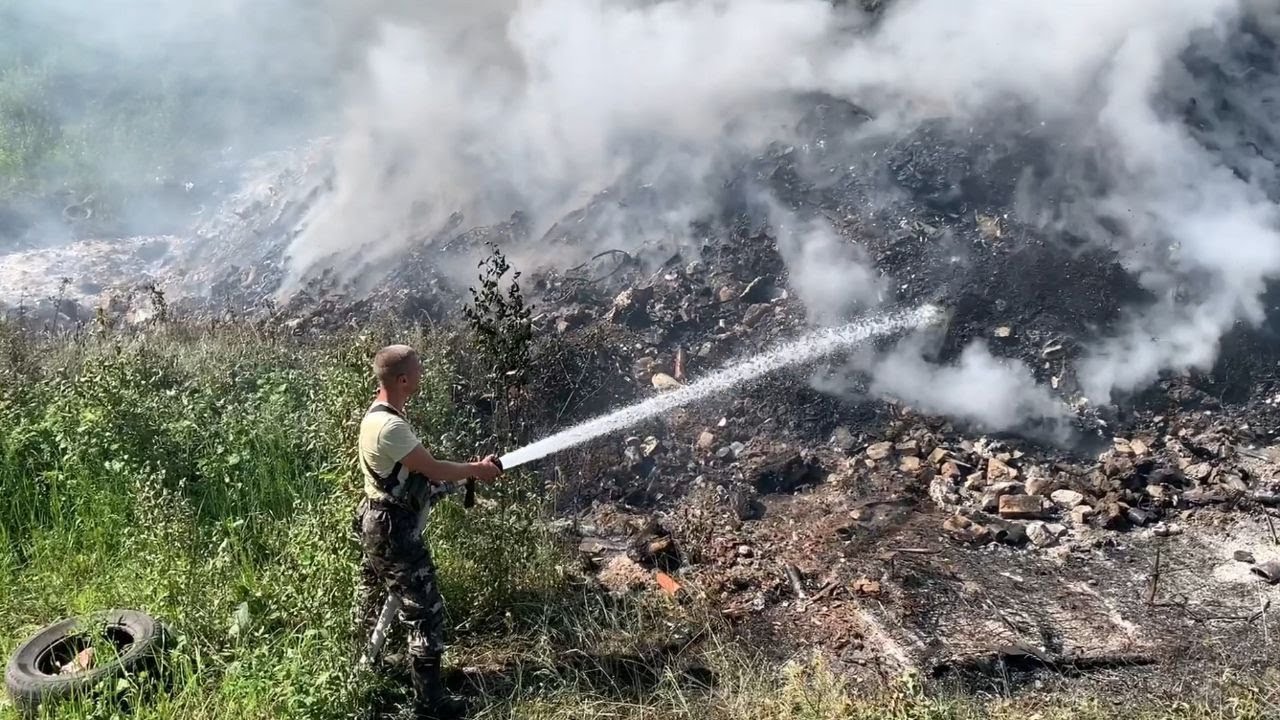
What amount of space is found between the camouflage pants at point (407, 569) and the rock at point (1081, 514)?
4.11 m

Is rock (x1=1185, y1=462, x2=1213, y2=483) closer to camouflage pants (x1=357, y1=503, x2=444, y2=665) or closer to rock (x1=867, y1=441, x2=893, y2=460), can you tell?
rock (x1=867, y1=441, x2=893, y2=460)

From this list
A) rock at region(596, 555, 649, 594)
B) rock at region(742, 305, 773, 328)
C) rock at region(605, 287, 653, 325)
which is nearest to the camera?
rock at region(596, 555, 649, 594)

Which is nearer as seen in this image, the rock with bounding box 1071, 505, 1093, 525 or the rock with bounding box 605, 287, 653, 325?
the rock with bounding box 1071, 505, 1093, 525

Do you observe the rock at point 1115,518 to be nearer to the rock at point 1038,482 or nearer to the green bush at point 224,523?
the rock at point 1038,482

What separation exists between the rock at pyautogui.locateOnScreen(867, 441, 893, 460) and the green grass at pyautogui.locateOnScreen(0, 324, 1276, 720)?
2.26 meters

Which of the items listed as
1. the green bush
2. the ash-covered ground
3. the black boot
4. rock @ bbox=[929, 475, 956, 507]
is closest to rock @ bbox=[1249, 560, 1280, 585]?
the ash-covered ground

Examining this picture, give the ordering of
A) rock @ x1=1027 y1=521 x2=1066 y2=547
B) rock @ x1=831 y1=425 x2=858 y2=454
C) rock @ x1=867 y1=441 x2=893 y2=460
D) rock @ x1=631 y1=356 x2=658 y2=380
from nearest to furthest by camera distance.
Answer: rock @ x1=1027 y1=521 x2=1066 y2=547
rock @ x1=867 y1=441 x2=893 y2=460
rock @ x1=831 y1=425 x2=858 y2=454
rock @ x1=631 y1=356 x2=658 y2=380

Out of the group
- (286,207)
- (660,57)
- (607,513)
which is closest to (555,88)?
(660,57)

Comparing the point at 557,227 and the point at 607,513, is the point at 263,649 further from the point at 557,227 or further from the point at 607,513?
the point at 557,227

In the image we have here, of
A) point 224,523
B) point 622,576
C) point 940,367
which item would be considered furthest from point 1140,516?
point 224,523

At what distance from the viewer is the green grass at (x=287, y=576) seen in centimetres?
340

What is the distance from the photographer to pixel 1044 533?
16.5ft

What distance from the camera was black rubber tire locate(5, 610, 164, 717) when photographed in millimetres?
3248

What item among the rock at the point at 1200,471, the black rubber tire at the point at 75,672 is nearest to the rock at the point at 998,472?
the rock at the point at 1200,471
